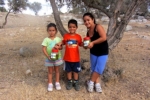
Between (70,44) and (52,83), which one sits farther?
(52,83)

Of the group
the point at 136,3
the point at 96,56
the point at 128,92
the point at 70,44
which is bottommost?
the point at 128,92

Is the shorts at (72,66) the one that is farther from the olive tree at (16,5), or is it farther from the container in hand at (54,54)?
the olive tree at (16,5)

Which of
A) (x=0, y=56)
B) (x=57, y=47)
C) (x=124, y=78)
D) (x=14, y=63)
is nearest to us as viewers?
(x=57, y=47)

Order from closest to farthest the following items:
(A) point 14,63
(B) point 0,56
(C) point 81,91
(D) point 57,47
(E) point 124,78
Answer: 1. (D) point 57,47
2. (C) point 81,91
3. (E) point 124,78
4. (A) point 14,63
5. (B) point 0,56

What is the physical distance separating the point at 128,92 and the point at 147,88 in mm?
428

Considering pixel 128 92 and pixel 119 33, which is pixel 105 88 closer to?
pixel 128 92

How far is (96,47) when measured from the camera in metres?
3.25

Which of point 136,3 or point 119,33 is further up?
point 136,3

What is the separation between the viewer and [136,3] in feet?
12.3

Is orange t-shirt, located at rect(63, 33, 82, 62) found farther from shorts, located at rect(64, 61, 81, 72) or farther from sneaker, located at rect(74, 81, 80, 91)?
sneaker, located at rect(74, 81, 80, 91)

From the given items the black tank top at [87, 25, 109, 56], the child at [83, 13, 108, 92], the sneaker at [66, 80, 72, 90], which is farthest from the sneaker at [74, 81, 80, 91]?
the black tank top at [87, 25, 109, 56]

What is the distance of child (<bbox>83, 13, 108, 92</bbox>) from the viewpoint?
10.1 ft

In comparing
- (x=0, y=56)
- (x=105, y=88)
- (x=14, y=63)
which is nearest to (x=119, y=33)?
(x=105, y=88)

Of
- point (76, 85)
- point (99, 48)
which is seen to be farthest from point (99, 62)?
point (76, 85)
